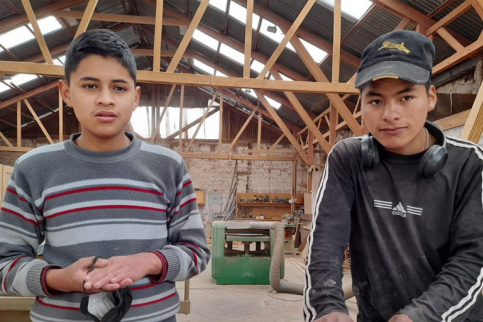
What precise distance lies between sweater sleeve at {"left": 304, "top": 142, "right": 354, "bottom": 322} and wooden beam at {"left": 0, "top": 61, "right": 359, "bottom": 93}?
14.5 ft

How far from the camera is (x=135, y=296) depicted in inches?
48.7

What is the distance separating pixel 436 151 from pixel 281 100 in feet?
36.3

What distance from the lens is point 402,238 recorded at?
130 centimetres

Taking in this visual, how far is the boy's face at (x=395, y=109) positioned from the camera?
1.29 m

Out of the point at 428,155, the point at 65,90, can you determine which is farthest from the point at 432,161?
the point at 65,90

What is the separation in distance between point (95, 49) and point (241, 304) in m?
4.82

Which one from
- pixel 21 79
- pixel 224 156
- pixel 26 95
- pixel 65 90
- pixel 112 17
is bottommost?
pixel 65 90

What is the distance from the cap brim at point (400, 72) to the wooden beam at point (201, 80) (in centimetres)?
451

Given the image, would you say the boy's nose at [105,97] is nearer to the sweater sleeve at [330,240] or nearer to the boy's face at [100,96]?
the boy's face at [100,96]

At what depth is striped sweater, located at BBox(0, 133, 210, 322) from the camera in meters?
1.19

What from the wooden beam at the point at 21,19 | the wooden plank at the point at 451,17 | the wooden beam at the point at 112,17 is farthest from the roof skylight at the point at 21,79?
the wooden plank at the point at 451,17

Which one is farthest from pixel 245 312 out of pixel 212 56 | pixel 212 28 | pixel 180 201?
pixel 212 56

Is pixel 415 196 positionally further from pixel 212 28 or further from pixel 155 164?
pixel 212 28

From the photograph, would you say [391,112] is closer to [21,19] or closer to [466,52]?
[466,52]
